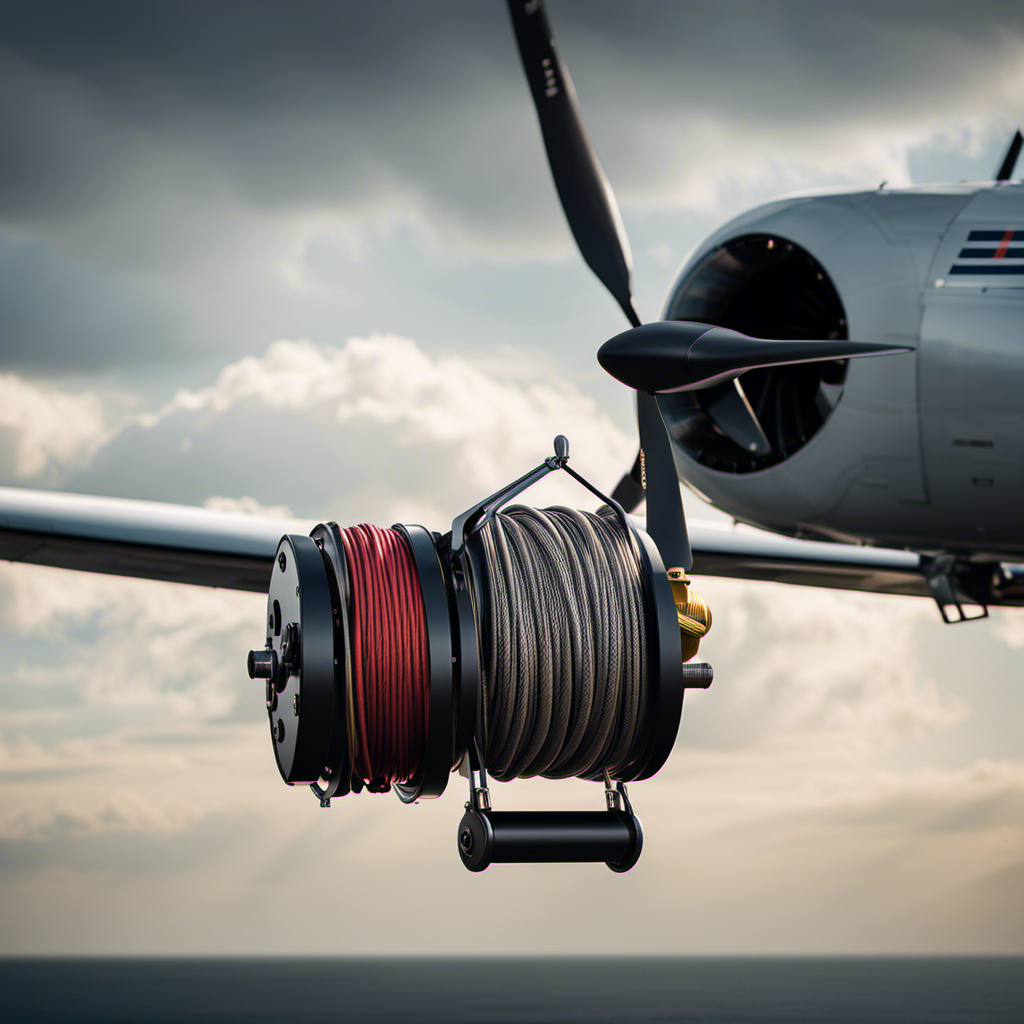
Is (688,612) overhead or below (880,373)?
Answer: below

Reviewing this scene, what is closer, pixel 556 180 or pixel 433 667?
pixel 433 667

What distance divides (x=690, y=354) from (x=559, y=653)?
1.24 meters

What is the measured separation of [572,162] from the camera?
8828mm

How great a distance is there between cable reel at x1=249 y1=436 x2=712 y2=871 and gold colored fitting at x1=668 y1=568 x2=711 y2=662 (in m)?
0.02

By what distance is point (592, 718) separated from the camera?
5.46 meters

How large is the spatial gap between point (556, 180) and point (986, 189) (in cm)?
412

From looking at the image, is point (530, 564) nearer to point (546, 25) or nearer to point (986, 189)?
point (546, 25)

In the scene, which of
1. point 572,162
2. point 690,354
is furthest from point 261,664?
point 572,162

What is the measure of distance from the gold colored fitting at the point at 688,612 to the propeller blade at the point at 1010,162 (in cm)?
740

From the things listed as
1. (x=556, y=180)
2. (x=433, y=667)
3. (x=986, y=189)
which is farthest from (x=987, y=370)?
(x=433, y=667)

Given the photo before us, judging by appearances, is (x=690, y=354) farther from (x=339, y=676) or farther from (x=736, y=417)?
(x=736, y=417)

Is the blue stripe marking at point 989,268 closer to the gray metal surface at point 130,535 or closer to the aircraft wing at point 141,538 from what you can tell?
the aircraft wing at point 141,538

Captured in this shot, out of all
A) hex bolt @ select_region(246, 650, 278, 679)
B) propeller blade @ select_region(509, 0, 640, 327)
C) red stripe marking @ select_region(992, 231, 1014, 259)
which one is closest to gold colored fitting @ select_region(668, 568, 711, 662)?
hex bolt @ select_region(246, 650, 278, 679)

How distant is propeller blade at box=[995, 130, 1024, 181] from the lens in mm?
11625
